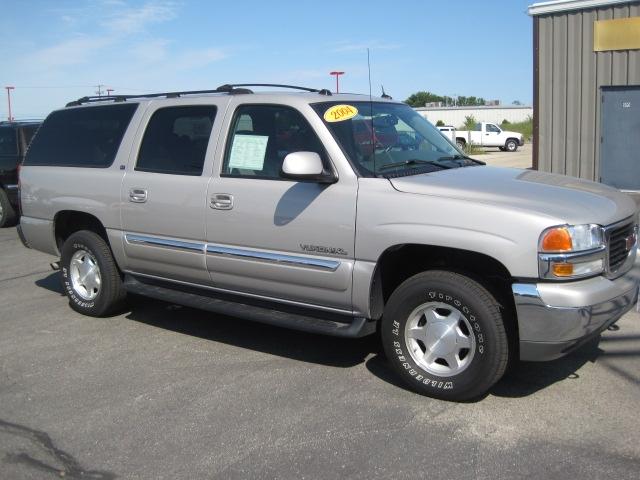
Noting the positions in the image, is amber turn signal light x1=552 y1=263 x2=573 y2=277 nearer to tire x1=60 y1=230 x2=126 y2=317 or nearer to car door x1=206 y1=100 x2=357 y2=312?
car door x1=206 y1=100 x2=357 y2=312

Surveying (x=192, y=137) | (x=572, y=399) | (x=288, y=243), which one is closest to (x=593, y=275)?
(x=572, y=399)

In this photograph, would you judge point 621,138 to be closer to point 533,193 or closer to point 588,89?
point 588,89

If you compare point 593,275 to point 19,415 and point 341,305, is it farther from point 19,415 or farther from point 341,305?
point 19,415

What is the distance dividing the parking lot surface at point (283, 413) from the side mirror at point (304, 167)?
4.55 feet

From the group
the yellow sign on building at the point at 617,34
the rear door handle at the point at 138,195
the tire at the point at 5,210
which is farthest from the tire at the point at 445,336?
the tire at the point at 5,210

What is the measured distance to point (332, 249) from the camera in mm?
4324

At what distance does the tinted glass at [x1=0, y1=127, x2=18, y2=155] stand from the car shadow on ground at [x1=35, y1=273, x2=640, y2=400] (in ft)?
23.0

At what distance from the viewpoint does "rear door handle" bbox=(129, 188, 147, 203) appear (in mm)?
5336

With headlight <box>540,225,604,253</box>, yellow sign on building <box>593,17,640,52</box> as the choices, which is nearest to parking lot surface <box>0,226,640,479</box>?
headlight <box>540,225,604,253</box>

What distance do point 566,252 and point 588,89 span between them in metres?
10.1

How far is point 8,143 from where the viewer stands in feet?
40.1

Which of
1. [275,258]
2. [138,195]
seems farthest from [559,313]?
[138,195]

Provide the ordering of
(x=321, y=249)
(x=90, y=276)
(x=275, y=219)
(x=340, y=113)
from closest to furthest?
(x=321, y=249) < (x=275, y=219) < (x=340, y=113) < (x=90, y=276)

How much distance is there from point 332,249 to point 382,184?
537mm
